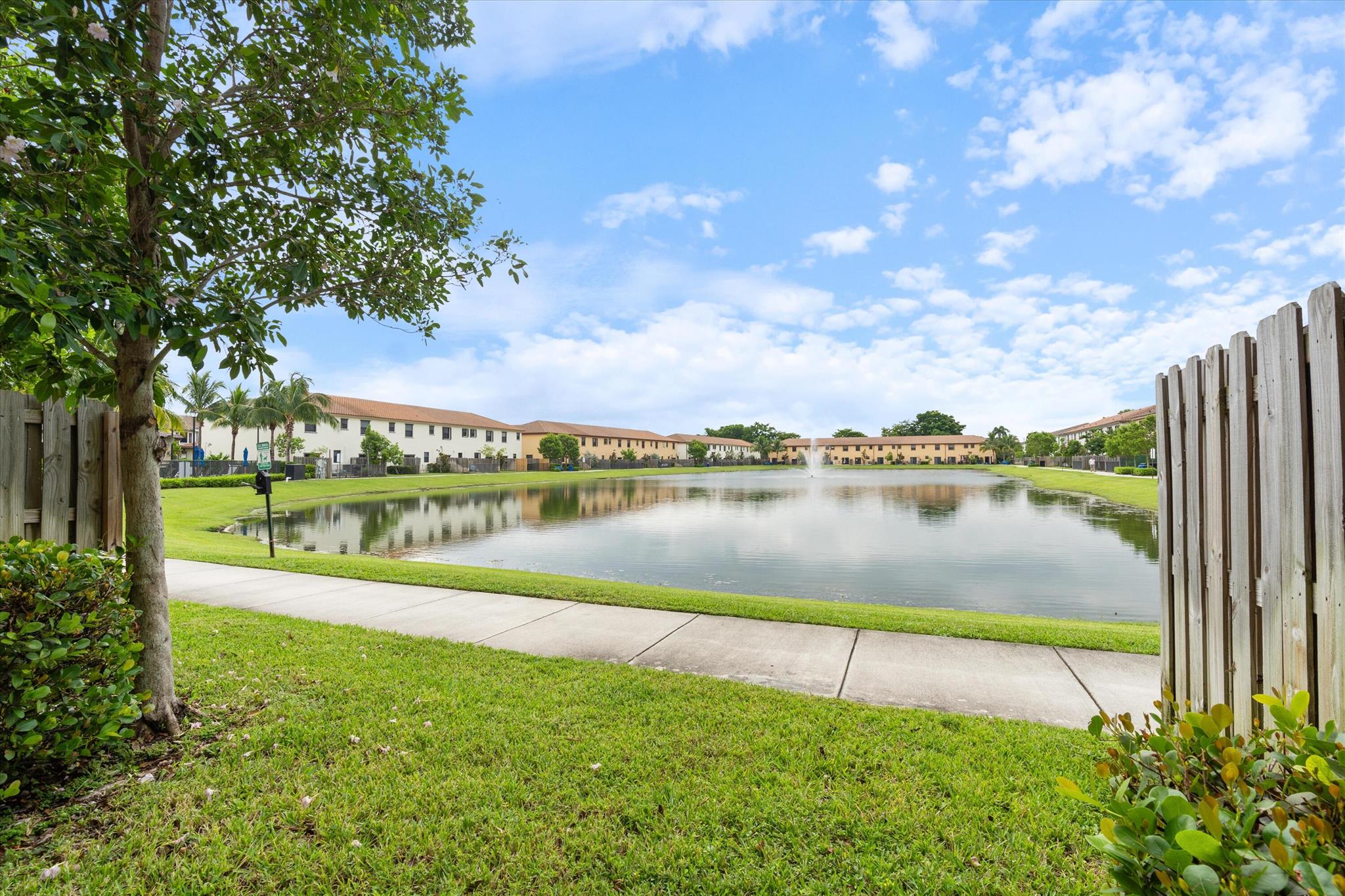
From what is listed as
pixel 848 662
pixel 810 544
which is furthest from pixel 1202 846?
pixel 810 544

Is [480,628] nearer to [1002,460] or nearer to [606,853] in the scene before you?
[606,853]

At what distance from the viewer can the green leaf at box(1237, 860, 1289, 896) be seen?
1.11 meters

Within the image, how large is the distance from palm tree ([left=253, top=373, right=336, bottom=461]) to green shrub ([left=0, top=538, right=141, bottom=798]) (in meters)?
49.4

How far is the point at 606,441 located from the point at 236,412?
52815mm

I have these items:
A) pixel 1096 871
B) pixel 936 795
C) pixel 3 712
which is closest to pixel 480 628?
pixel 3 712

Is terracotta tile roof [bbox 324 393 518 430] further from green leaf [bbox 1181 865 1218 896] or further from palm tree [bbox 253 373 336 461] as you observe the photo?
green leaf [bbox 1181 865 1218 896]

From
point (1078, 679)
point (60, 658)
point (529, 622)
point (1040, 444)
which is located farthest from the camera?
point (1040, 444)

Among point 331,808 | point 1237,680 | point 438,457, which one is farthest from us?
point 438,457

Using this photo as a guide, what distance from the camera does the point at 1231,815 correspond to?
142 cm

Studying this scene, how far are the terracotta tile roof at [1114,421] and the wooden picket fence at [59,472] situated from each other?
82904mm

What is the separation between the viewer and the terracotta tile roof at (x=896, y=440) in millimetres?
107688

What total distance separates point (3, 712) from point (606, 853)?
2.98 metres

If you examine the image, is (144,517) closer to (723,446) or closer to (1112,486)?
(1112,486)

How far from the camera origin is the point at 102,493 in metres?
4.12
